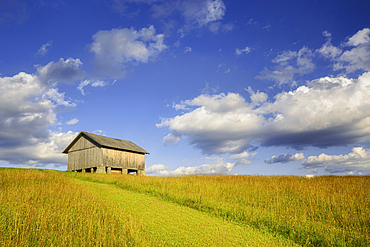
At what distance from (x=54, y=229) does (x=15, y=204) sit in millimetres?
2907

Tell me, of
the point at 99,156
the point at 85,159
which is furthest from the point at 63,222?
the point at 85,159

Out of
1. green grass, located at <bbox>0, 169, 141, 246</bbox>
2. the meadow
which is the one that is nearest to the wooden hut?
the meadow

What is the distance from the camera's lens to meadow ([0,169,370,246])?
22.3 ft

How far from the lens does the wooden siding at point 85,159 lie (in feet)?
105

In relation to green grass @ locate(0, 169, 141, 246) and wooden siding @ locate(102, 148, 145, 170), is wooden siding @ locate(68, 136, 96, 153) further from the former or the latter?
green grass @ locate(0, 169, 141, 246)

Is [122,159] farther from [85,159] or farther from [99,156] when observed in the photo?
[85,159]

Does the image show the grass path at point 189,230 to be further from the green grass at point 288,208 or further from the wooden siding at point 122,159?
the wooden siding at point 122,159

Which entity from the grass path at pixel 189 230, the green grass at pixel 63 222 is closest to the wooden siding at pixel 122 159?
the green grass at pixel 63 222

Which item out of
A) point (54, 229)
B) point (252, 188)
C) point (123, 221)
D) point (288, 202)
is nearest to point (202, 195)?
point (252, 188)

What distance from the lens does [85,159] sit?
33.5m

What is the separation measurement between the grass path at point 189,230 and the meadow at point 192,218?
1.3 inches

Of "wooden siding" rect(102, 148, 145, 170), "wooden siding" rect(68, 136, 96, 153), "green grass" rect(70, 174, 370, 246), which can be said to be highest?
"wooden siding" rect(68, 136, 96, 153)

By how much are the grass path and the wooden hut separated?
23683 millimetres

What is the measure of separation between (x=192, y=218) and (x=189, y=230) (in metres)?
1.39
